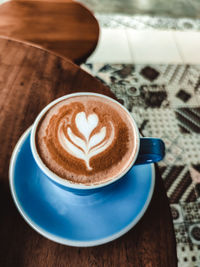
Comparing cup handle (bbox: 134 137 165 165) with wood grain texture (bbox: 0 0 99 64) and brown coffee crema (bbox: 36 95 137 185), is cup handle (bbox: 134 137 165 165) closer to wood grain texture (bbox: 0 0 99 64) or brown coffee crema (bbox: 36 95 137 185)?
brown coffee crema (bbox: 36 95 137 185)

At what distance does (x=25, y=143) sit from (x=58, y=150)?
0.28ft

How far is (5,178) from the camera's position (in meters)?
0.42

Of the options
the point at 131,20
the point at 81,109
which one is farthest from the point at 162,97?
the point at 81,109

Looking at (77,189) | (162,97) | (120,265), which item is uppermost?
(77,189)

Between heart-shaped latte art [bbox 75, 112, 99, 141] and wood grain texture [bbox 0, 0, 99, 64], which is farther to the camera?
wood grain texture [bbox 0, 0, 99, 64]

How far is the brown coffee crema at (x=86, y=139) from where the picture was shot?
0.36 m

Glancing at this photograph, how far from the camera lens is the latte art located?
38 centimetres

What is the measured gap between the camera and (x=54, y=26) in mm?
923

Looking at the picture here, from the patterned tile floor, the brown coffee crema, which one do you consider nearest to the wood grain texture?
the patterned tile floor

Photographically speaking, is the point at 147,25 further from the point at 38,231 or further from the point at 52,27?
the point at 38,231

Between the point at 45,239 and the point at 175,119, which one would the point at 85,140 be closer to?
the point at 45,239

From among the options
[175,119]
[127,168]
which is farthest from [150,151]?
[175,119]

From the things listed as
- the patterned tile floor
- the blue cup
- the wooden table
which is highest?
the blue cup

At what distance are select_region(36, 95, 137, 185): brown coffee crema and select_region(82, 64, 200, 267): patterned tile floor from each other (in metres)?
0.67
